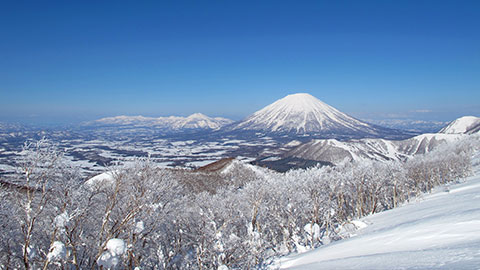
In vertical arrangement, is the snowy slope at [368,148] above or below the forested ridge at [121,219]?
below

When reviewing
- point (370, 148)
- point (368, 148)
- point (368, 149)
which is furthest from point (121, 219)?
point (370, 148)

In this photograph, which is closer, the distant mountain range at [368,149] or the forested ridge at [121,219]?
the forested ridge at [121,219]

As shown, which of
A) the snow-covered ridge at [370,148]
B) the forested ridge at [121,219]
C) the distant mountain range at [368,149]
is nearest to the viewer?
the forested ridge at [121,219]

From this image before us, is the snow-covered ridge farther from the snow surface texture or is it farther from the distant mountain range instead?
the snow surface texture

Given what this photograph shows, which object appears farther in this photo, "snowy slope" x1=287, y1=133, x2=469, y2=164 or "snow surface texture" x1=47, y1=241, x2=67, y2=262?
"snowy slope" x1=287, y1=133, x2=469, y2=164

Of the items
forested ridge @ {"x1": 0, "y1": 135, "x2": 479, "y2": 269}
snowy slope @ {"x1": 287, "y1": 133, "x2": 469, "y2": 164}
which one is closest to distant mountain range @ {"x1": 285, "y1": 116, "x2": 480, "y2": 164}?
snowy slope @ {"x1": 287, "y1": 133, "x2": 469, "y2": 164}

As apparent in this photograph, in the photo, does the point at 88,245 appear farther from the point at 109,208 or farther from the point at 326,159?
the point at 326,159

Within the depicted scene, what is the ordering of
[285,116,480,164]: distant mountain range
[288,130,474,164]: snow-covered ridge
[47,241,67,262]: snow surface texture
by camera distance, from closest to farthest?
[47,241,67,262]: snow surface texture
[285,116,480,164]: distant mountain range
[288,130,474,164]: snow-covered ridge

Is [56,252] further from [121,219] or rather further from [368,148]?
[368,148]

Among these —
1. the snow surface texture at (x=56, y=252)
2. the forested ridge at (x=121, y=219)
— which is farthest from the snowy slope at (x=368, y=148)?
the snow surface texture at (x=56, y=252)

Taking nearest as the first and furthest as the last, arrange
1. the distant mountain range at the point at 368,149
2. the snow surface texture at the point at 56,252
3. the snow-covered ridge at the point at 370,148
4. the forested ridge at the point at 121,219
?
the snow surface texture at the point at 56,252 → the forested ridge at the point at 121,219 → the distant mountain range at the point at 368,149 → the snow-covered ridge at the point at 370,148

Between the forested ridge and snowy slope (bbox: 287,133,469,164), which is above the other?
the forested ridge

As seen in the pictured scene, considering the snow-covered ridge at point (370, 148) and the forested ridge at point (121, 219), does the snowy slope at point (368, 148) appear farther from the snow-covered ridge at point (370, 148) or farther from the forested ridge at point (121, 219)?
the forested ridge at point (121, 219)
